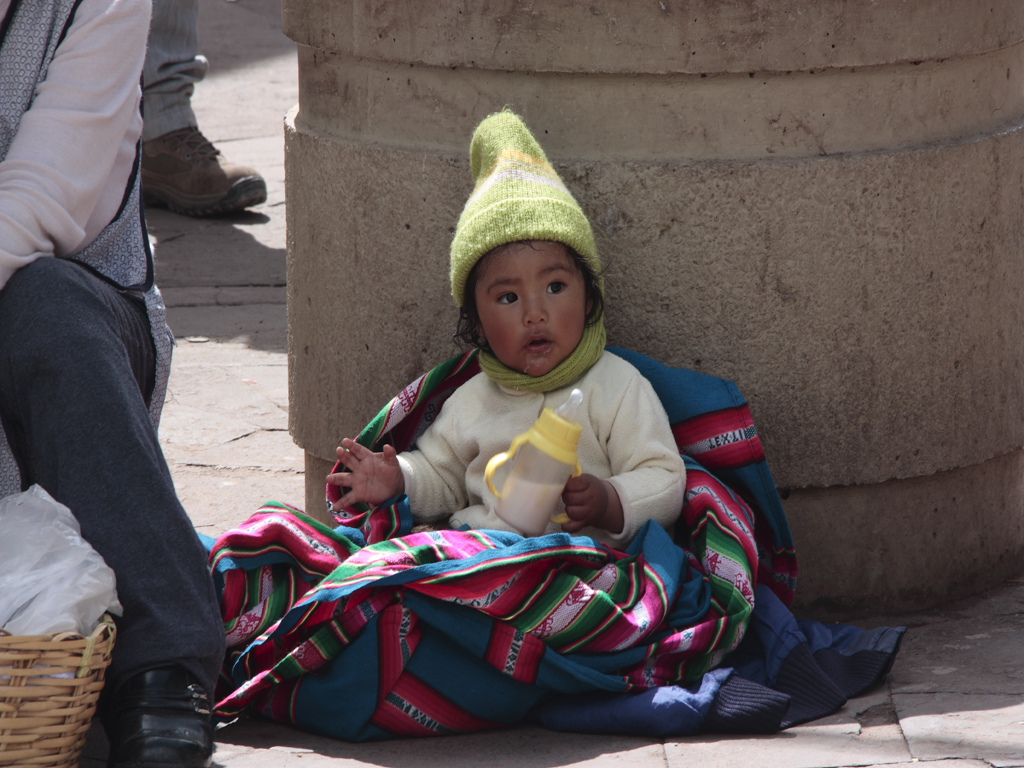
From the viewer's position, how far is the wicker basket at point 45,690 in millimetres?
1958

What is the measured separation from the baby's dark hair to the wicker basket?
962 mm

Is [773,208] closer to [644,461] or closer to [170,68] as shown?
[644,461]

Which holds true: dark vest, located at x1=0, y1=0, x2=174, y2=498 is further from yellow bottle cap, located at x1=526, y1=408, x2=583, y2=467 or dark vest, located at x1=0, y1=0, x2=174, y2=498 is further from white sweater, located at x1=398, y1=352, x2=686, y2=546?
yellow bottle cap, located at x1=526, y1=408, x2=583, y2=467

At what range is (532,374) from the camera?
261 cm

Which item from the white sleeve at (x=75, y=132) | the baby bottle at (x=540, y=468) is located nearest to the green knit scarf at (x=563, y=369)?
the baby bottle at (x=540, y=468)

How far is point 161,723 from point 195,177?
468 cm

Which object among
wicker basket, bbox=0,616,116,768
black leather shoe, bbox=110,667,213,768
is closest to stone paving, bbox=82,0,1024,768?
black leather shoe, bbox=110,667,213,768

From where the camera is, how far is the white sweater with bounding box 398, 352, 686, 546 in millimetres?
2539

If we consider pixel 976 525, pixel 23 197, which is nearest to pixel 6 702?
pixel 23 197

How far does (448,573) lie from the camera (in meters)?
2.29

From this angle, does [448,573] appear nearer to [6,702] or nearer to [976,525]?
[6,702]

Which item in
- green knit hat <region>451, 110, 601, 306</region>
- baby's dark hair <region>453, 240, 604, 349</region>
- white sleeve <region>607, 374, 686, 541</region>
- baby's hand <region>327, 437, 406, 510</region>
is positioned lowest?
baby's hand <region>327, 437, 406, 510</region>

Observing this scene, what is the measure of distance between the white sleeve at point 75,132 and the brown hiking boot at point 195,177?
154 inches

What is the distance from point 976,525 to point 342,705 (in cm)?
144
